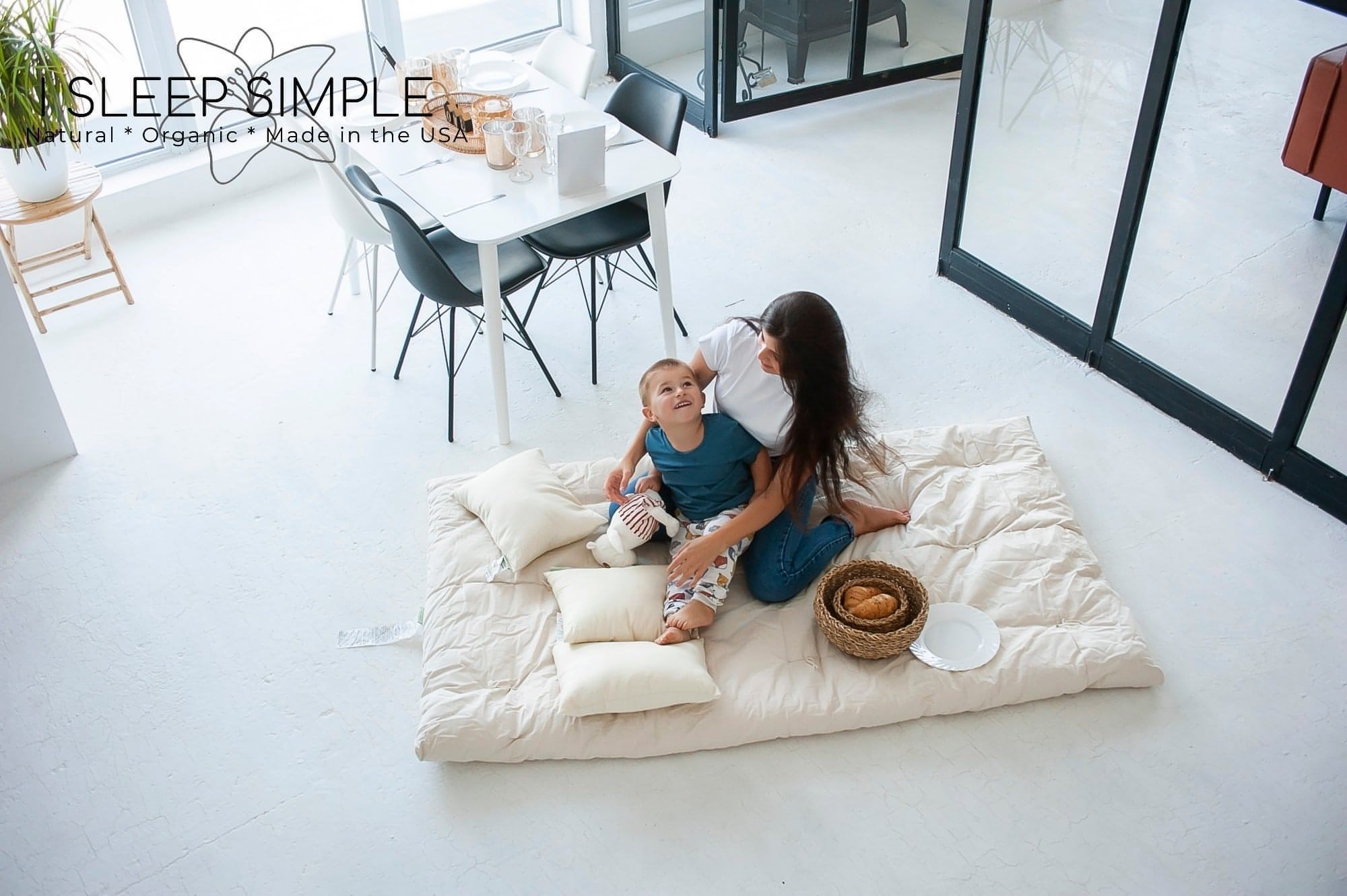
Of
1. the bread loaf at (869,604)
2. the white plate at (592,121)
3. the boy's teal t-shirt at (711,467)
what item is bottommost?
the bread loaf at (869,604)

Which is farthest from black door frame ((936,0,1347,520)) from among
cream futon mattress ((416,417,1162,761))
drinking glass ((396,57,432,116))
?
drinking glass ((396,57,432,116))

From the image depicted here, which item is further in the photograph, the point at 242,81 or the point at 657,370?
the point at 242,81

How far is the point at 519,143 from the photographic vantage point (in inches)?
141

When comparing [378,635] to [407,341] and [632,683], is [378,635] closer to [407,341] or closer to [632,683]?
[632,683]

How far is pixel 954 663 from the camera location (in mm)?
2902

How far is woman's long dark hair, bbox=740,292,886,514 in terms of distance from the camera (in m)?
2.78

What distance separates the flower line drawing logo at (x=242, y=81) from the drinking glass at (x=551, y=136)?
149cm

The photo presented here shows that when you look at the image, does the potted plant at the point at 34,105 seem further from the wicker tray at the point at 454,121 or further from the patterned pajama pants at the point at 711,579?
the patterned pajama pants at the point at 711,579

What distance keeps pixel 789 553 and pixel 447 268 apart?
1.30 metres

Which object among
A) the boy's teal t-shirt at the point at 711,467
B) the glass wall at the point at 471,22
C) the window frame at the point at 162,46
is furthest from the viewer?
the glass wall at the point at 471,22

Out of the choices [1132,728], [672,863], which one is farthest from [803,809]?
[1132,728]

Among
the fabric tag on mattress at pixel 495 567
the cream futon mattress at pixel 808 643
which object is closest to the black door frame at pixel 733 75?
the cream futon mattress at pixel 808 643

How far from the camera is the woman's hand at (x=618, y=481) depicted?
3.18 m

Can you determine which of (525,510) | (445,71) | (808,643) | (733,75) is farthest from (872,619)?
(733,75)
